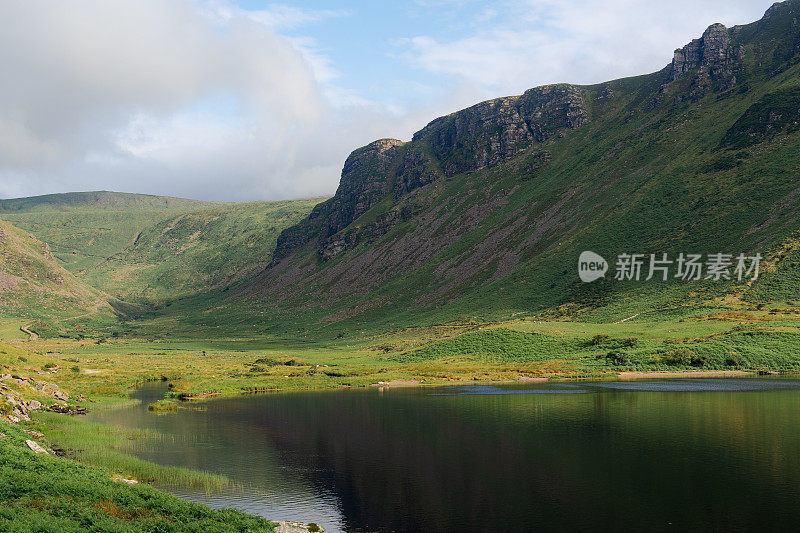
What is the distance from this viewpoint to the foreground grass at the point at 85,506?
23.9 meters

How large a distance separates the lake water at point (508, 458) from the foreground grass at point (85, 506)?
4761mm

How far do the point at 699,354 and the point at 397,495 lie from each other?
80.8 meters

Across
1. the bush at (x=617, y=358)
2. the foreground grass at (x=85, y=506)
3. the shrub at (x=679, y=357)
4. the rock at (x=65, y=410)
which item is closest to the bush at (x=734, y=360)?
the shrub at (x=679, y=357)

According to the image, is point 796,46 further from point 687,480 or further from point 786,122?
point 687,480

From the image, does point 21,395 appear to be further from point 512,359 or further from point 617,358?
point 617,358

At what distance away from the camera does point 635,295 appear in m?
149

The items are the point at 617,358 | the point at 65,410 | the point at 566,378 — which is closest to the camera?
the point at 65,410

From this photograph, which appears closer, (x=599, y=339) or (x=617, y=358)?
(x=617, y=358)

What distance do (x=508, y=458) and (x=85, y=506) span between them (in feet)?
93.3

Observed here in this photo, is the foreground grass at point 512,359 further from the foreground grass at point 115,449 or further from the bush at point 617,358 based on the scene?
the foreground grass at point 115,449

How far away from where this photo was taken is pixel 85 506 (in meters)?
26.3

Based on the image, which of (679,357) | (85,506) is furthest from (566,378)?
Answer: (85,506)

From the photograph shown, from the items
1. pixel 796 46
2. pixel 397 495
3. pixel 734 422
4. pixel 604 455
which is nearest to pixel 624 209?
pixel 796 46

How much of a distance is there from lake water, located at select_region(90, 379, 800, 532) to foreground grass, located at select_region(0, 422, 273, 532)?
4.76m
